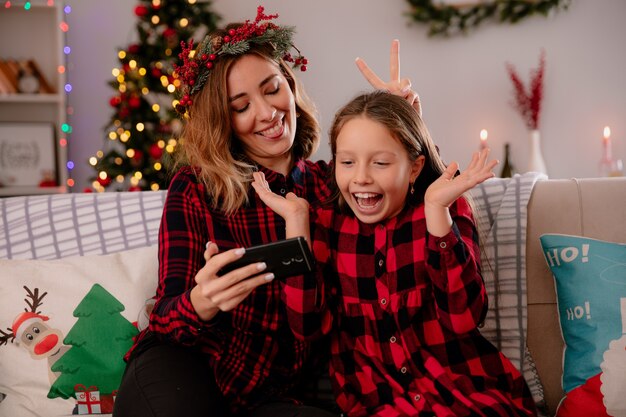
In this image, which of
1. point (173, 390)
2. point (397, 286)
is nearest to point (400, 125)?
point (397, 286)

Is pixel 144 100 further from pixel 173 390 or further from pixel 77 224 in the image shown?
pixel 173 390

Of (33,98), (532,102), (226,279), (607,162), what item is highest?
(33,98)

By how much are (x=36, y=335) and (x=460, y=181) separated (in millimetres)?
1093

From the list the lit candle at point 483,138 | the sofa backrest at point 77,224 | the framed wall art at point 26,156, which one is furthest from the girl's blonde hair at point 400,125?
the framed wall art at point 26,156

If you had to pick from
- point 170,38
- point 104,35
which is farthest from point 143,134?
point 104,35

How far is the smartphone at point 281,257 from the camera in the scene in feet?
3.92

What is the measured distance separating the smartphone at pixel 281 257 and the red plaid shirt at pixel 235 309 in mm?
260

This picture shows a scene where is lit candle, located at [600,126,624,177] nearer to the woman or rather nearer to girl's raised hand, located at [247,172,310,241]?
the woman

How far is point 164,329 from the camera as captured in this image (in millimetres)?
1393

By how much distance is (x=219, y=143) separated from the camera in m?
1.55

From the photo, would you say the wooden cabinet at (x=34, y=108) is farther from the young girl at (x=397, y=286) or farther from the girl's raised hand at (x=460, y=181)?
the girl's raised hand at (x=460, y=181)

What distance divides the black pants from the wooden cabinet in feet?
9.50

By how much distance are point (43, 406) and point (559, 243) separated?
1.31 meters

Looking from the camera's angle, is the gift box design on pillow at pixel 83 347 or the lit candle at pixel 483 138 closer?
the gift box design on pillow at pixel 83 347
